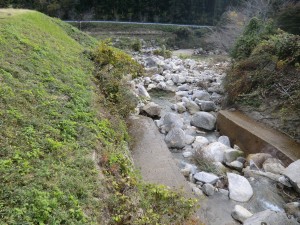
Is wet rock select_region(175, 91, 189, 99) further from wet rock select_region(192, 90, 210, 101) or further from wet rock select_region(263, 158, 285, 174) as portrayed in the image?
wet rock select_region(263, 158, 285, 174)

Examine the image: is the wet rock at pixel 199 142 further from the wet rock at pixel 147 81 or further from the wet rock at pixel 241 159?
the wet rock at pixel 147 81

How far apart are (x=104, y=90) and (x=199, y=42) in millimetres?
35003

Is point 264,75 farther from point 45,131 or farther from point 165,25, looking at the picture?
point 165,25

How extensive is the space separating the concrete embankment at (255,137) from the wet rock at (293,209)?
52.6 inches

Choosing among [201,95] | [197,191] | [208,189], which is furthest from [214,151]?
[201,95]

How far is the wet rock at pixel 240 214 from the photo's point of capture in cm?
553

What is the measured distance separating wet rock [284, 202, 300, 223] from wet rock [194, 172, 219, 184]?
1.53m

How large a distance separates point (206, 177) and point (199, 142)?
2258mm

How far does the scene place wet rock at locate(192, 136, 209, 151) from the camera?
8.53 meters

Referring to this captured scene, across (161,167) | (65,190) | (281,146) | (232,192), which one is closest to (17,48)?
(161,167)

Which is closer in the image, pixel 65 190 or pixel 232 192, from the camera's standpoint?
pixel 65 190

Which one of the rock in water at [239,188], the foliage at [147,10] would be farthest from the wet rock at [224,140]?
the foliage at [147,10]

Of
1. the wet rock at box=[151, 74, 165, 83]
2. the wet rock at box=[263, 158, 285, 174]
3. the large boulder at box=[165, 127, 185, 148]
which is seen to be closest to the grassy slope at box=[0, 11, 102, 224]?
the large boulder at box=[165, 127, 185, 148]

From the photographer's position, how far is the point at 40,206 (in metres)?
3.22
